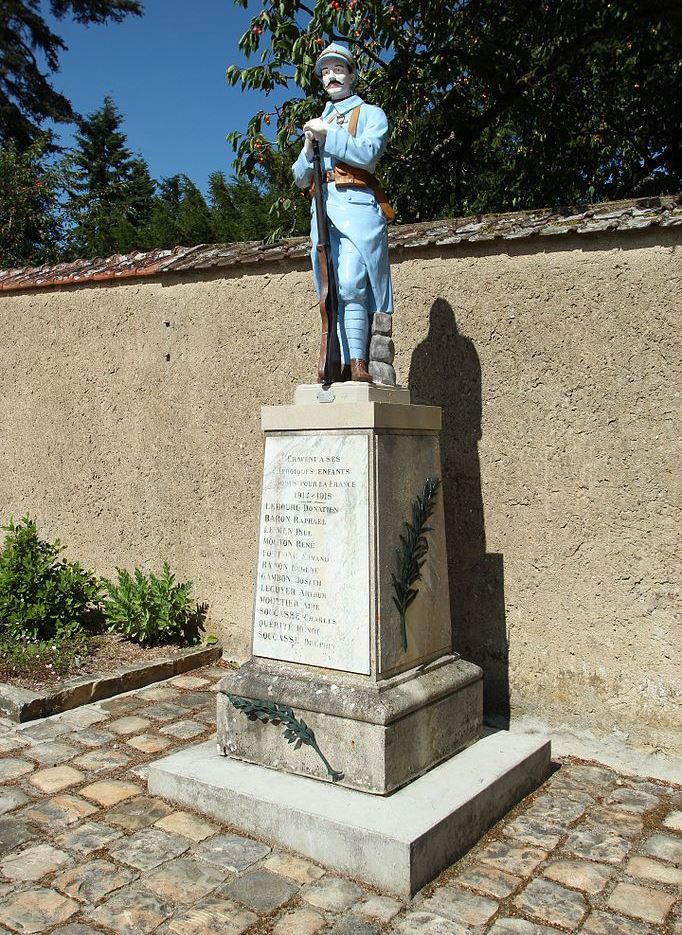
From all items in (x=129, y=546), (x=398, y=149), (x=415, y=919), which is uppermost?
(x=398, y=149)

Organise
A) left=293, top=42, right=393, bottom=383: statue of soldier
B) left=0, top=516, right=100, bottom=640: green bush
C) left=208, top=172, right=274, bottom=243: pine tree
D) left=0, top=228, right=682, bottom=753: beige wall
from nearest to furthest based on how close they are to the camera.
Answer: left=293, top=42, right=393, bottom=383: statue of soldier < left=0, top=228, right=682, bottom=753: beige wall < left=0, top=516, right=100, bottom=640: green bush < left=208, top=172, right=274, bottom=243: pine tree

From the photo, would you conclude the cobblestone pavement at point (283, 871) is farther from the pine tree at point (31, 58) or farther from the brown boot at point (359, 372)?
the pine tree at point (31, 58)

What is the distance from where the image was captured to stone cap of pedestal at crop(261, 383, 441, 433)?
341cm

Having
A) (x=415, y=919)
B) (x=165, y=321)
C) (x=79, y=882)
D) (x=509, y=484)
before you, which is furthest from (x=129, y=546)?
(x=415, y=919)

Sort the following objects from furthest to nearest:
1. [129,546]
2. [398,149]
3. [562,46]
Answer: [398,149] < [562,46] < [129,546]

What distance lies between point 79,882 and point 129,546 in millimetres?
3409

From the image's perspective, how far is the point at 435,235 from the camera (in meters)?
4.54

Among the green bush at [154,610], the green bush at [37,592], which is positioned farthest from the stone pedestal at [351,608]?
the green bush at [37,592]

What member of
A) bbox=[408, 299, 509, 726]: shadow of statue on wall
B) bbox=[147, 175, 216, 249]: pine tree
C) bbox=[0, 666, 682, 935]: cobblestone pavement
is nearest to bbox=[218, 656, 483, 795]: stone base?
bbox=[0, 666, 682, 935]: cobblestone pavement

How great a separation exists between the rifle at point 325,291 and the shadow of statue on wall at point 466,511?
112cm

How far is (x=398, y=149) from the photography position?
803 cm

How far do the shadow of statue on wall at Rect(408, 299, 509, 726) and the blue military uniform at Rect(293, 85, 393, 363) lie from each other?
0.96 m

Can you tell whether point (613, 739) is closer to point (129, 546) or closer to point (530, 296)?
point (530, 296)

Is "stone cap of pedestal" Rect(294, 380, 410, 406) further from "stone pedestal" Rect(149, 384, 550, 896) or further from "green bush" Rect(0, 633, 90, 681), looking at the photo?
"green bush" Rect(0, 633, 90, 681)
